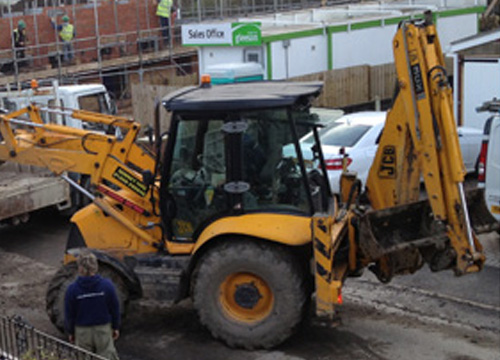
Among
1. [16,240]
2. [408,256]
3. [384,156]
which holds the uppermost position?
[384,156]

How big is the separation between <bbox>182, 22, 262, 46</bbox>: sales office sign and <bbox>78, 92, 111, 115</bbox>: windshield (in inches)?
241

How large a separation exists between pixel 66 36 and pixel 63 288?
1995cm

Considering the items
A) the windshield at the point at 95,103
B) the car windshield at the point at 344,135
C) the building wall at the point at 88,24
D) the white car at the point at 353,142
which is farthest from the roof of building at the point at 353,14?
the car windshield at the point at 344,135

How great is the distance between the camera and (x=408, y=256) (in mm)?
8688

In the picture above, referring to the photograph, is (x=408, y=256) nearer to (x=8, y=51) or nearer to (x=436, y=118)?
(x=436, y=118)

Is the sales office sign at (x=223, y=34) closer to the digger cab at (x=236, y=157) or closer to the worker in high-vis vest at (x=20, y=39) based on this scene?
the worker in high-vis vest at (x=20, y=39)

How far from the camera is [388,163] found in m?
8.94

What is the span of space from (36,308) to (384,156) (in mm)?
4647

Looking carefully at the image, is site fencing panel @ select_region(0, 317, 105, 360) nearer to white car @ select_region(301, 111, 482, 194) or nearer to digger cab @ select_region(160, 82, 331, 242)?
digger cab @ select_region(160, 82, 331, 242)

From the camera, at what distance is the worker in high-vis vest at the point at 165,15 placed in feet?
100

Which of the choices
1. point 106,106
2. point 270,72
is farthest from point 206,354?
point 270,72

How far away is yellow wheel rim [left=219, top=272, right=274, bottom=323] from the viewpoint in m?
8.43

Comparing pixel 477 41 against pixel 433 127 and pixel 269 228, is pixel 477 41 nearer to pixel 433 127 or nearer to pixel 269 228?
pixel 433 127

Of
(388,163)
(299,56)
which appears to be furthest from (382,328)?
(299,56)
